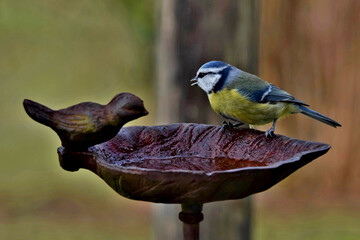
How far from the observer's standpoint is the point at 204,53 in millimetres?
3889

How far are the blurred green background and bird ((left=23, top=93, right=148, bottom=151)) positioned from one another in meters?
4.21

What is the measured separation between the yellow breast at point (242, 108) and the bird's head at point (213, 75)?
0.04 meters

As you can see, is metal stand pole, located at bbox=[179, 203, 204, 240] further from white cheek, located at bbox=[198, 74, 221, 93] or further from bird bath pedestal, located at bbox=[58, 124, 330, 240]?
white cheek, located at bbox=[198, 74, 221, 93]

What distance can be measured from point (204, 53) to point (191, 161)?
54.3 inches

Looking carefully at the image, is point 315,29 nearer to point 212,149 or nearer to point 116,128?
point 212,149

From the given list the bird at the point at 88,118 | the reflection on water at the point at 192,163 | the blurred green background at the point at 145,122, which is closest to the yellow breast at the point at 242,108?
the reflection on water at the point at 192,163

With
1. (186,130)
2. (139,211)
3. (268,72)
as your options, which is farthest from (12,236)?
(186,130)

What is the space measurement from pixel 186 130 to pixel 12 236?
4.33 m

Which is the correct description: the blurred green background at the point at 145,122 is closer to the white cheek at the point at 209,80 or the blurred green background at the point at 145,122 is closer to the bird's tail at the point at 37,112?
the white cheek at the point at 209,80

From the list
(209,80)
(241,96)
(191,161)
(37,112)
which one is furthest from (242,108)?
(37,112)

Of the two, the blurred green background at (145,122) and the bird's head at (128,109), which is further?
the blurred green background at (145,122)

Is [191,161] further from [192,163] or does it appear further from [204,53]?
[204,53]

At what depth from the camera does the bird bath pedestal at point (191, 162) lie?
1.98m

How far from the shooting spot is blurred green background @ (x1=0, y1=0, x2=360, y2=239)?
641cm
